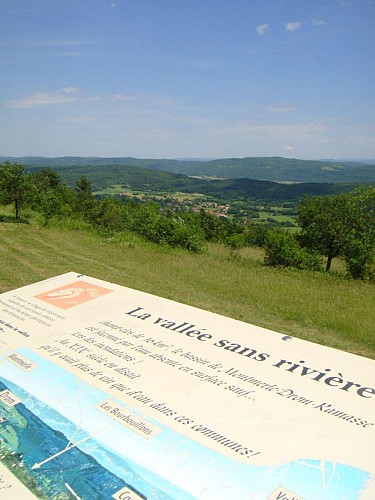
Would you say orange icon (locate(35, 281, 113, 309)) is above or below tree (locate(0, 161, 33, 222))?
below

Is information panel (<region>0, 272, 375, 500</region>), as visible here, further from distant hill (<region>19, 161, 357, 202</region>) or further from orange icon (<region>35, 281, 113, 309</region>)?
distant hill (<region>19, 161, 357, 202</region>)

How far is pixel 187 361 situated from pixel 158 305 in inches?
76.4

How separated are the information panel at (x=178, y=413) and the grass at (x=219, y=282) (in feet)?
10.0

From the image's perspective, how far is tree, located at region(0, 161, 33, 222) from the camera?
20.3 meters

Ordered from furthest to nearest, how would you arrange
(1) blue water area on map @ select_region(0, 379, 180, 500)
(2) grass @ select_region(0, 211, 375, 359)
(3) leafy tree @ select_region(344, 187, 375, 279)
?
(3) leafy tree @ select_region(344, 187, 375, 279), (2) grass @ select_region(0, 211, 375, 359), (1) blue water area on map @ select_region(0, 379, 180, 500)

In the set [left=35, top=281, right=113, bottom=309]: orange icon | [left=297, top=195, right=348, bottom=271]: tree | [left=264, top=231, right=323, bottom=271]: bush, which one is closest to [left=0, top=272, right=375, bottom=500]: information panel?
[left=35, top=281, right=113, bottom=309]: orange icon

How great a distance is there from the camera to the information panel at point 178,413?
288cm

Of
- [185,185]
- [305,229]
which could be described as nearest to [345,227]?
[305,229]

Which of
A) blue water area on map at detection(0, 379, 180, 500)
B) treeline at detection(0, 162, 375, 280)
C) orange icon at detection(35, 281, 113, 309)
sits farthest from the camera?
treeline at detection(0, 162, 375, 280)

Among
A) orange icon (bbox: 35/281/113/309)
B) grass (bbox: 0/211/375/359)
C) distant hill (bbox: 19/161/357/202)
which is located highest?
distant hill (bbox: 19/161/357/202)

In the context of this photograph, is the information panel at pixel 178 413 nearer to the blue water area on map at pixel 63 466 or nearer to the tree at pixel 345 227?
the blue water area on map at pixel 63 466

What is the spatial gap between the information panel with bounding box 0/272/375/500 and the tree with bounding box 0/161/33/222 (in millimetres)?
16867

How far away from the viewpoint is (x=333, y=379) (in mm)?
4215

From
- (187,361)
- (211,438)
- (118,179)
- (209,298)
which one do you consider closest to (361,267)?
(209,298)
